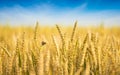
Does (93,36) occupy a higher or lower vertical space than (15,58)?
higher

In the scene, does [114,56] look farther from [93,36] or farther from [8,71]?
[8,71]

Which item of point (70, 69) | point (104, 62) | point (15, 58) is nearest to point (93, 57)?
point (104, 62)

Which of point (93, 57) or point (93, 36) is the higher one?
point (93, 36)

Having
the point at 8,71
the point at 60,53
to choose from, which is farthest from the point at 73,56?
the point at 8,71

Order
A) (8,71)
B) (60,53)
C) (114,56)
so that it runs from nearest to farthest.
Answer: (8,71), (60,53), (114,56)

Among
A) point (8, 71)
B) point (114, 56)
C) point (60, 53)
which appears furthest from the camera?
point (114, 56)

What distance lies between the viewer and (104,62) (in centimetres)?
148

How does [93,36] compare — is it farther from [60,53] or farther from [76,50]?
[60,53]

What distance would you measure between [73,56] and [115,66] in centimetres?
20

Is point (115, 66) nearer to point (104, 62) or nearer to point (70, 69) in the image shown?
point (104, 62)

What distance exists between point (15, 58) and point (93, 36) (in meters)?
0.43

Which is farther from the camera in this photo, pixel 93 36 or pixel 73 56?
pixel 93 36

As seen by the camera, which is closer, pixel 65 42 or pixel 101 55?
pixel 65 42

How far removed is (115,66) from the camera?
1453 mm
